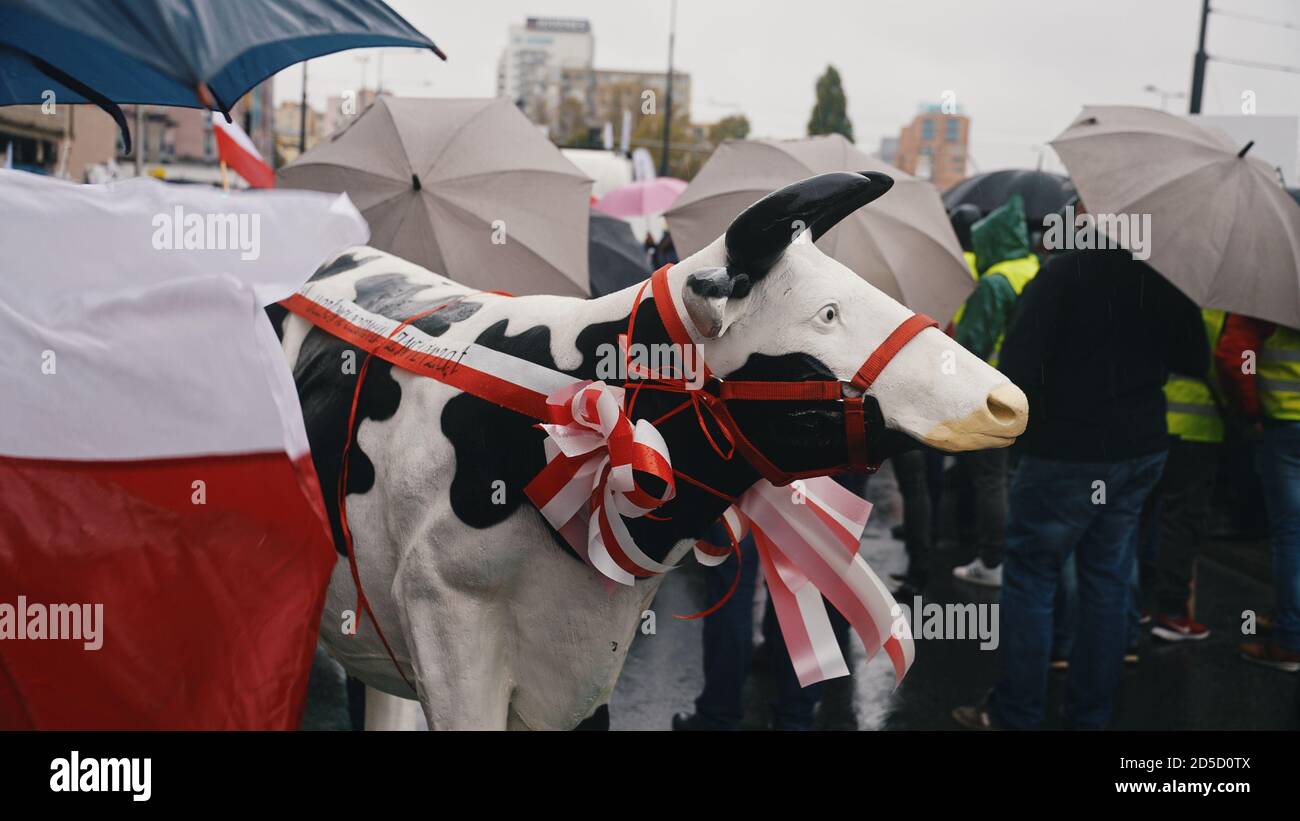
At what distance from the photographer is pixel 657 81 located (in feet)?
448

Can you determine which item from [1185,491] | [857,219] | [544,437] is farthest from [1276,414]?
[544,437]

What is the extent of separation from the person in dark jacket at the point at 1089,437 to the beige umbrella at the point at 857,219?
0.39 meters

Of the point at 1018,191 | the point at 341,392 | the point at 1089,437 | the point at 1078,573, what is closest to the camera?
the point at 341,392

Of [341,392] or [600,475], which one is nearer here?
[600,475]

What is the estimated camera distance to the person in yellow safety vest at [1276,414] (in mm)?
5578

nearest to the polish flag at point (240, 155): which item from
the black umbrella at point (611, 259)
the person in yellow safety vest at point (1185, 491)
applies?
the black umbrella at point (611, 259)

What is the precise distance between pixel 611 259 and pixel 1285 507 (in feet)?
11.5

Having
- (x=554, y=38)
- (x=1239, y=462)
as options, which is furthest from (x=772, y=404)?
(x=554, y=38)

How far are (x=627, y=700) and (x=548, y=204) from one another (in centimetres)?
239

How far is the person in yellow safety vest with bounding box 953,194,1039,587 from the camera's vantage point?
6773 millimetres

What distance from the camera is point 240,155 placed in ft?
22.8

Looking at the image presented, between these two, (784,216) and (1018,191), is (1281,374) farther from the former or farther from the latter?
(1018,191)

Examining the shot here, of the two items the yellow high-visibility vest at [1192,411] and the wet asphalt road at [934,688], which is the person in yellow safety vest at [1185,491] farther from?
the wet asphalt road at [934,688]

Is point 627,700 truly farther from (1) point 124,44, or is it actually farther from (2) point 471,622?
(1) point 124,44
